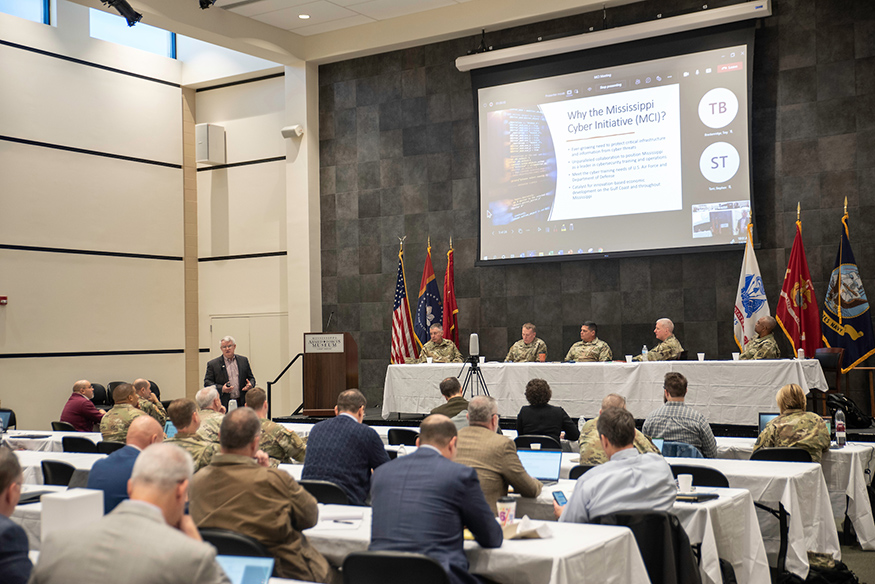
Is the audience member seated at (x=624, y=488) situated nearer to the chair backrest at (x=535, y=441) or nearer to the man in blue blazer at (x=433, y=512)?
the man in blue blazer at (x=433, y=512)

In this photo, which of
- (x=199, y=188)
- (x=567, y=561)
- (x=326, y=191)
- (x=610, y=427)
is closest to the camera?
(x=567, y=561)

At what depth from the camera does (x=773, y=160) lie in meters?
9.59

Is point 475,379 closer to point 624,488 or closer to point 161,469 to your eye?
point 624,488

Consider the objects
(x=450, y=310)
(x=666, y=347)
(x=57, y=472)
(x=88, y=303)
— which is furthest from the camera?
(x=88, y=303)

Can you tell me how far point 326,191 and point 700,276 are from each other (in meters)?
5.71

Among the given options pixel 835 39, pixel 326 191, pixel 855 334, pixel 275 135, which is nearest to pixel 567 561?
pixel 855 334

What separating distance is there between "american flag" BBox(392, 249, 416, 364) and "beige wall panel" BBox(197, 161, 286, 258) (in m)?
2.65

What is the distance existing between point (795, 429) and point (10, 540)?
448cm

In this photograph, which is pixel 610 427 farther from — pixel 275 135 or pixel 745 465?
pixel 275 135

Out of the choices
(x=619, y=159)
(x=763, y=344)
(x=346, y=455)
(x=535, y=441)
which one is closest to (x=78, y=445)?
(x=346, y=455)

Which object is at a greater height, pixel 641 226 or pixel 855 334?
pixel 641 226

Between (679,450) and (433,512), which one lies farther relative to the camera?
(679,450)

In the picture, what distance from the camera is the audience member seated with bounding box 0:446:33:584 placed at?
2.22 m

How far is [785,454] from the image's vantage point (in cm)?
501
